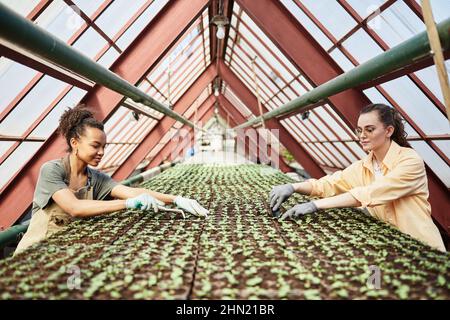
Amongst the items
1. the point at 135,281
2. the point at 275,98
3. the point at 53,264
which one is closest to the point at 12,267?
the point at 53,264

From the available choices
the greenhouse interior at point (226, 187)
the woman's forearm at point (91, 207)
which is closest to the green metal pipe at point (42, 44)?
the greenhouse interior at point (226, 187)

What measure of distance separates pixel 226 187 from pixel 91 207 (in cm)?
242

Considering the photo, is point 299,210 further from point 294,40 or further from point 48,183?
point 294,40

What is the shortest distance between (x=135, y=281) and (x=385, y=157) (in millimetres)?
1979

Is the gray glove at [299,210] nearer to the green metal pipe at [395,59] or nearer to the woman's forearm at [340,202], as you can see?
the woman's forearm at [340,202]

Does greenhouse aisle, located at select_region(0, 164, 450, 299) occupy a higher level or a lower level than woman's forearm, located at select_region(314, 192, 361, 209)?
lower

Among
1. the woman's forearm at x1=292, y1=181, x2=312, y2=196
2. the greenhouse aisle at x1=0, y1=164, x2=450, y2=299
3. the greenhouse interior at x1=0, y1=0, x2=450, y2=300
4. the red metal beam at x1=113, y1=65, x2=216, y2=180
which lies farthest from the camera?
the red metal beam at x1=113, y1=65, x2=216, y2=180

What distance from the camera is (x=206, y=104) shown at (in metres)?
21.2

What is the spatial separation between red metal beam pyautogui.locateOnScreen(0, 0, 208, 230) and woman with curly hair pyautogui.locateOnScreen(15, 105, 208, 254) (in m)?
2.68

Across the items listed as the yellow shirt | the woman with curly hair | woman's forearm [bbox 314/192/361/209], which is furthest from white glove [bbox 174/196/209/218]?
the yellow shirt

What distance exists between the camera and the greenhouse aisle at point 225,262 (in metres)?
1.23

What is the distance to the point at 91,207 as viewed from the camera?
7.76ft

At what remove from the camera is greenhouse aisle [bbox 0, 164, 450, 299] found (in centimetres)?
123

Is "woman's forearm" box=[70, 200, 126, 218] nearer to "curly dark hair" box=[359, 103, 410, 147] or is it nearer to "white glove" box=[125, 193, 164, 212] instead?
"white glove" box=[125, 193, 164, 212]
